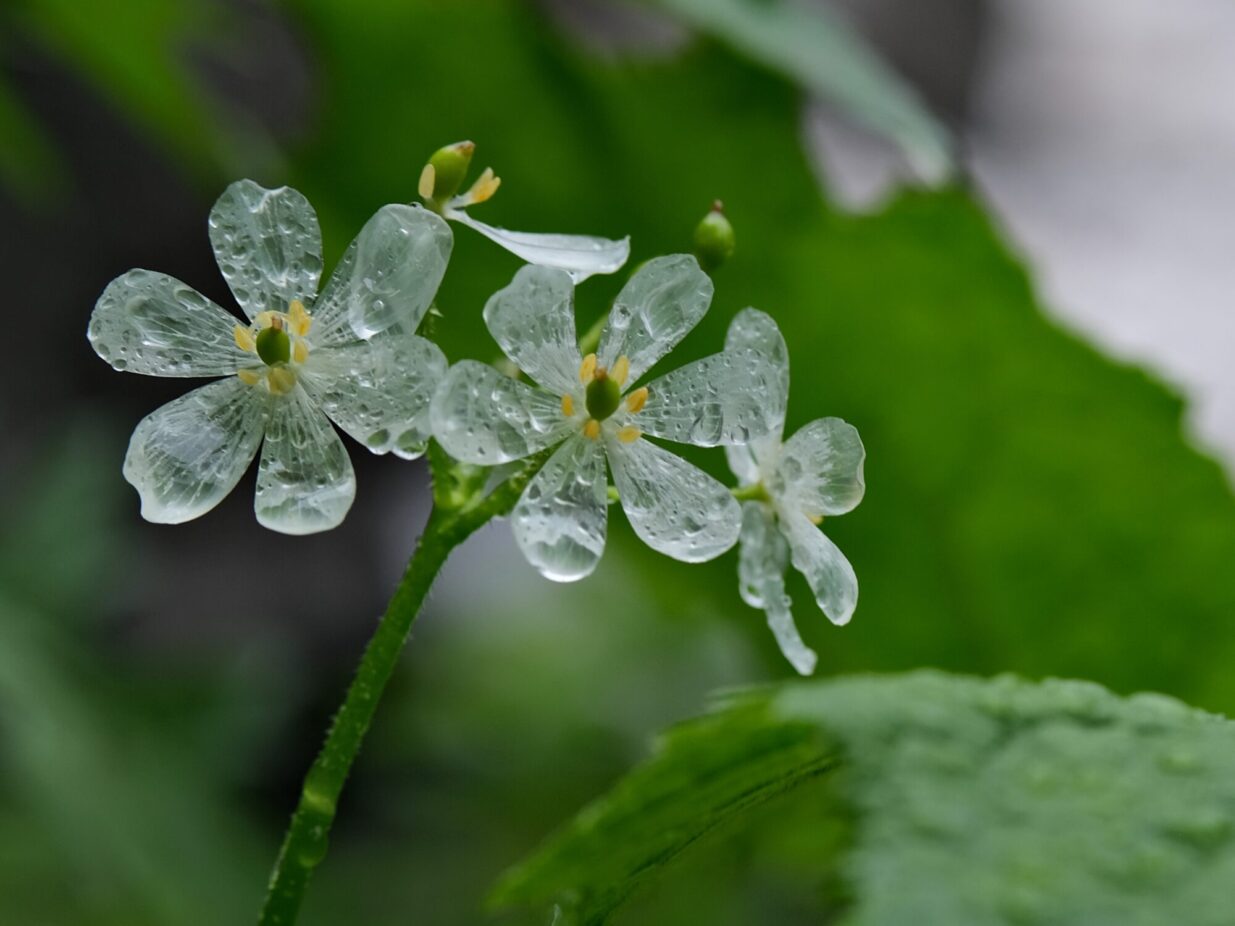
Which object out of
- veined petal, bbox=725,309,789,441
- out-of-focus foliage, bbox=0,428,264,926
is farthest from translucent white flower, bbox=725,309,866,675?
out-of-focus foliage, bbox=0,428,264,926

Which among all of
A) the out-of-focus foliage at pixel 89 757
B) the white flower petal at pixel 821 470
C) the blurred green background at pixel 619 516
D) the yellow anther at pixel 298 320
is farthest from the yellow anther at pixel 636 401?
the out-of-focus foliage at pixel 89 757

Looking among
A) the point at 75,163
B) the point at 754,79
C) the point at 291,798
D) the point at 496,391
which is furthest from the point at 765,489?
the point at 75,163

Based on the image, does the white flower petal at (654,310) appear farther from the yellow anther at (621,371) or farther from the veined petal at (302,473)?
the veined petal at (302,473)

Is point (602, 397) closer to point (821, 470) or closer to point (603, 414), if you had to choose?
point (603, 414)

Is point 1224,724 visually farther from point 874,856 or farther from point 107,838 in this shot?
point 107,838

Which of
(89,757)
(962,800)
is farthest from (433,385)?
(89,757)

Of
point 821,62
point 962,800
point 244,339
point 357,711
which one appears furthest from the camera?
point 821,62

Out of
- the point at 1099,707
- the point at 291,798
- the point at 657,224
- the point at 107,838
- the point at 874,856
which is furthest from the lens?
the point at 291,798
